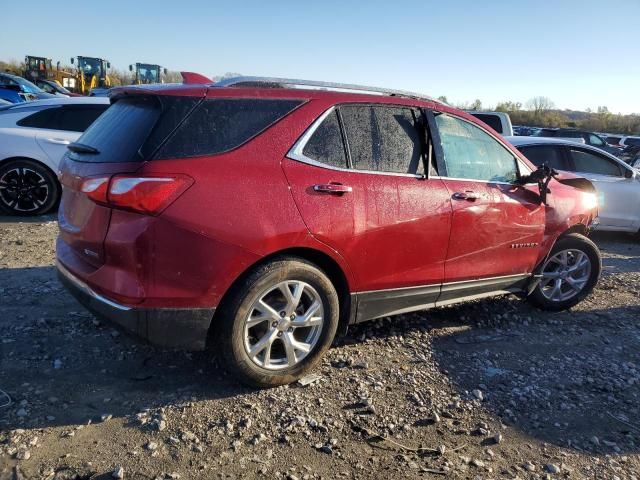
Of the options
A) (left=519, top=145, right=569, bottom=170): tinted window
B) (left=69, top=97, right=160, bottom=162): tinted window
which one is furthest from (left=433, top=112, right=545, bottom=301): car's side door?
(left=519, top=145, right=569, bottom=170): tinted window

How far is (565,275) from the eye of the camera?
16.6 ft

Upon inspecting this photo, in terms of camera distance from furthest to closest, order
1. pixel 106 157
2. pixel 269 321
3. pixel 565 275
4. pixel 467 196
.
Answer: pixel 565 275
pixel 467 196
pixel 269 321
pixel 106 157

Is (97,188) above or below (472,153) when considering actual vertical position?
below

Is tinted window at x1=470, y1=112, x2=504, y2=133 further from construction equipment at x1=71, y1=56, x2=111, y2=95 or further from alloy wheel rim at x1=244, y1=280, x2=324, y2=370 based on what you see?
construction equipment at x1=71, y1=56, x2=111, y2=95

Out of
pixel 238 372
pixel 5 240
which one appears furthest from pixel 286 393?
pixel 5 240

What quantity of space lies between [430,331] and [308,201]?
1.86 meters

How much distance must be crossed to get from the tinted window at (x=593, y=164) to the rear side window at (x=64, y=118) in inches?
285

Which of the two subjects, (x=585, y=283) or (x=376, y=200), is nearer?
(x=376, y=200)

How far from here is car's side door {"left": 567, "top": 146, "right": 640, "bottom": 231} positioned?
8289 millimetres

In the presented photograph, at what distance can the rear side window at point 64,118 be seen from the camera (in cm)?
747

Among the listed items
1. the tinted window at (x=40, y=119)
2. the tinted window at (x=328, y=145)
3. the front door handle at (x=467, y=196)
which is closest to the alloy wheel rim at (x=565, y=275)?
the front door handle at (x=467, y=196)

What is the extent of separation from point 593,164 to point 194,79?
7.01m

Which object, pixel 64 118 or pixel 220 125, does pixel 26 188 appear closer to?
pixel 64 118

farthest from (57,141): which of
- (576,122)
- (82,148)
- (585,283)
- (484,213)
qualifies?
(576,122)
